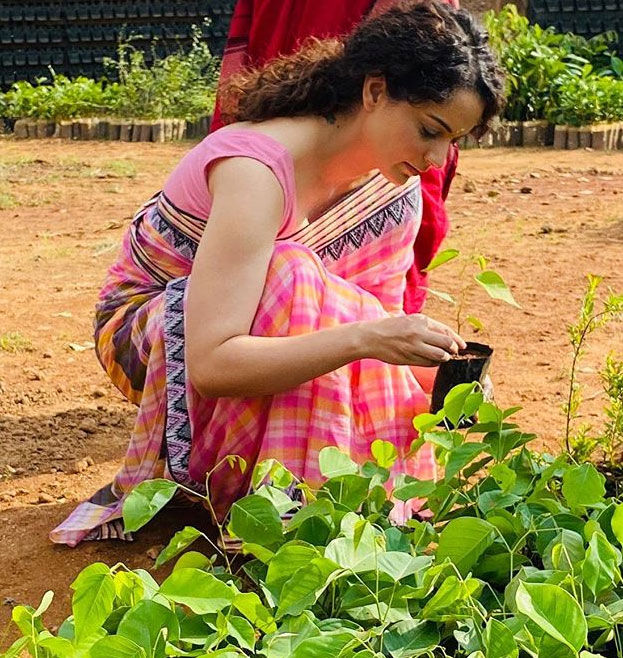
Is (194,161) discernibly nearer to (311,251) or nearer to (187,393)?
(311,251)

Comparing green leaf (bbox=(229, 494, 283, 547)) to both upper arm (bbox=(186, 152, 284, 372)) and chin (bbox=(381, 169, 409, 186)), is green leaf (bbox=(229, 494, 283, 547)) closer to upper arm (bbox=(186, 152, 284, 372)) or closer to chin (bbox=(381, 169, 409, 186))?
upper arm (bbox=(186, 152, 284, 372))

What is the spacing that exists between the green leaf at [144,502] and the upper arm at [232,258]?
0.66m

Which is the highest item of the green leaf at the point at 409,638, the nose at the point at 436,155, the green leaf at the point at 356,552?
the nose at the point at 436,155

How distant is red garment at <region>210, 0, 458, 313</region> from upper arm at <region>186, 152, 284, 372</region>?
3.18 feet

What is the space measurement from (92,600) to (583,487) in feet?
2.67

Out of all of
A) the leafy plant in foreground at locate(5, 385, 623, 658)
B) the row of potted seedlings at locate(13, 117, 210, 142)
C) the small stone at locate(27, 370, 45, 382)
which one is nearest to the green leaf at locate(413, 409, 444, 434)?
the leafy plant in foreground at locate(5, 385, 623, 658)

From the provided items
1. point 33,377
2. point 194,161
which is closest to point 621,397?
point 194,161

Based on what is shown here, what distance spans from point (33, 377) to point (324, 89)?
180 cm

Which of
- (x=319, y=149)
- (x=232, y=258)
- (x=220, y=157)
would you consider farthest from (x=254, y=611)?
(x=319, y=149)

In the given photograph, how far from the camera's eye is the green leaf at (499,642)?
5.16 feet

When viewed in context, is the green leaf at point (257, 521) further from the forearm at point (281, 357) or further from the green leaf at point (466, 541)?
the forearm at point (281, 357)

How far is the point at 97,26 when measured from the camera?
11133 millimetres

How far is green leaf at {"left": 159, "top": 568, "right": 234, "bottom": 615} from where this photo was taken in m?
1.63

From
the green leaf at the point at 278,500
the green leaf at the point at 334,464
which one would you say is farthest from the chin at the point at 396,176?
the green leaf at the point at 278,500
